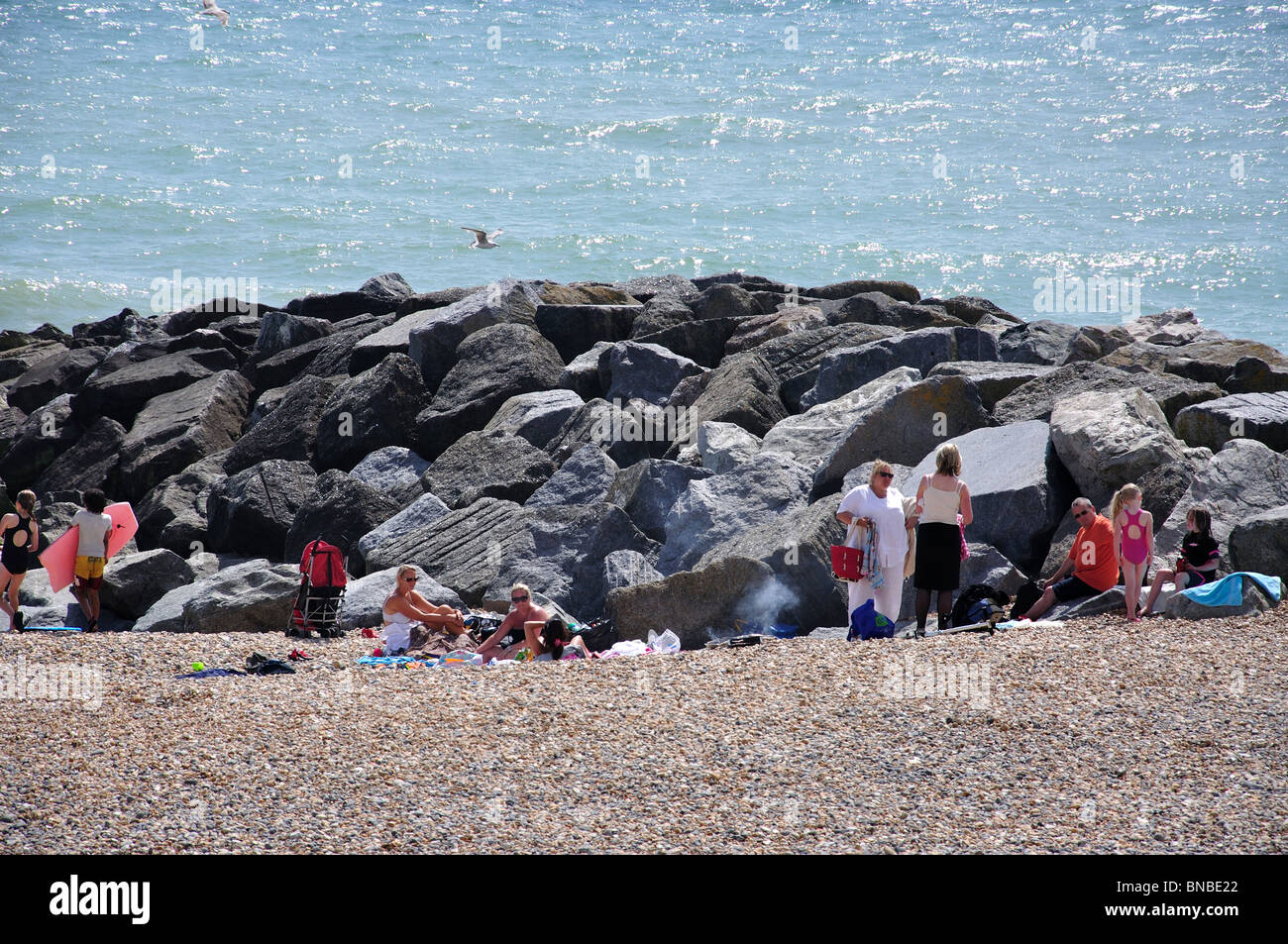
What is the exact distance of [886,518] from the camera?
7.77 meters

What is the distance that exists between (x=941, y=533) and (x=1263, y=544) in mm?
2182

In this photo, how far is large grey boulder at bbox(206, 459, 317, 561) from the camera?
462 inches

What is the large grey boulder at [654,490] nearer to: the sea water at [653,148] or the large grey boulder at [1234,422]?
the large grey boulder at [1234,422]

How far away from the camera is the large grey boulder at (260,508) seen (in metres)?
11.7

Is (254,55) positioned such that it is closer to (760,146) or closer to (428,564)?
(760,146)

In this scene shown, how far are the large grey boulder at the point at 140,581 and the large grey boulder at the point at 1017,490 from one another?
670cm

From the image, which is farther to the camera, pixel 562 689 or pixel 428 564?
pixel 428 564

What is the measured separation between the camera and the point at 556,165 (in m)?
43.7

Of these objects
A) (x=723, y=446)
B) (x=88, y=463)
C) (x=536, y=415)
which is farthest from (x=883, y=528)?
(x=88, y=463)

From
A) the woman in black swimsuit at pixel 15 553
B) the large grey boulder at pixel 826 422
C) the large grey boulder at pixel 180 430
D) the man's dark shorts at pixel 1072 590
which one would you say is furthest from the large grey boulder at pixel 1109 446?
the large grey boulder at pixel 180 430

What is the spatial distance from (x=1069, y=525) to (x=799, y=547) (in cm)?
206

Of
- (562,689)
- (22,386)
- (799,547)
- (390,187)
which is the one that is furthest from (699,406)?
(390,187)

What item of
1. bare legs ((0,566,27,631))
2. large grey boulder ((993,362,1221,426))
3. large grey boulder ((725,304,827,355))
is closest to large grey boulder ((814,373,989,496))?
large grey boulder ((993,362,1221,426))

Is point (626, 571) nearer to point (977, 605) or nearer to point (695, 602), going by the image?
point (695, 602)
